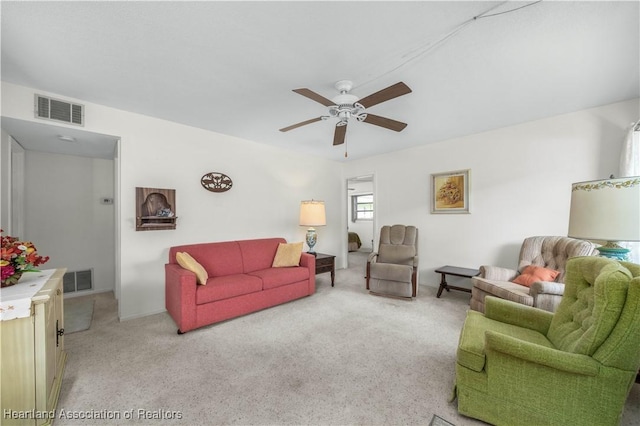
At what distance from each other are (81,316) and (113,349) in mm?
1216

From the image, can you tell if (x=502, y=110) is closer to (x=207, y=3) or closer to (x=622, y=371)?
(x=622, y=371)

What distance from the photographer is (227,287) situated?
9.40ft

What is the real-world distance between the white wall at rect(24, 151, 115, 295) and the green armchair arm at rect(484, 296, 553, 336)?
513cm

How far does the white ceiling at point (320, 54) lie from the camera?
1544mm

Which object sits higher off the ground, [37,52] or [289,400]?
[37,52]

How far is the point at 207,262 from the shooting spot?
10.7 ft

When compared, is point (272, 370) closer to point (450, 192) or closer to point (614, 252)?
point (614, 252)

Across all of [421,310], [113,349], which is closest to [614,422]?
[421,310]

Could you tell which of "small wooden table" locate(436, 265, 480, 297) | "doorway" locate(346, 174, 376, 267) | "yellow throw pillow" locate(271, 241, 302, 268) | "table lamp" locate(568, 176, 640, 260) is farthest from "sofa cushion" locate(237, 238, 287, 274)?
"doorway" locate(346, 174, 376, 267)

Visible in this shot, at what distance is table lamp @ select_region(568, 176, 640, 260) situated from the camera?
1.42 metres

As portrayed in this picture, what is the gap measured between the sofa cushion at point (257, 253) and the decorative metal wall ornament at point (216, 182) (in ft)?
2.80

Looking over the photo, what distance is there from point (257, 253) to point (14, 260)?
2441 mm

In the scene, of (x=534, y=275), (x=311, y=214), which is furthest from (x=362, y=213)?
(x=534, y=275)

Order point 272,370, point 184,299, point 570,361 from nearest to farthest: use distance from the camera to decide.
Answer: point 570,361, point 272,370, point 184,299
